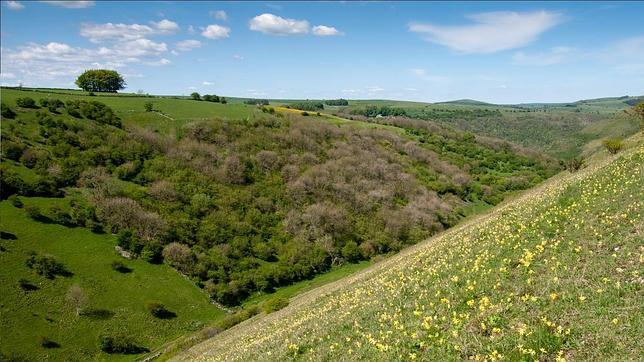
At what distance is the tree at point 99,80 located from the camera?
15562cm

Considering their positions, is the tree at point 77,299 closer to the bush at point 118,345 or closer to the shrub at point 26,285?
the shrub at point 26,285

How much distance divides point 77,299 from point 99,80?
416ft

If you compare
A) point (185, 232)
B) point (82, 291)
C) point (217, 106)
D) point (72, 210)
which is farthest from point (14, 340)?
point (217, 106)

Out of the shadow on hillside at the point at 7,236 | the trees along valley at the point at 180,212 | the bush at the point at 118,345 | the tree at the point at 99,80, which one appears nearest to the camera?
the bush at the point at 118,345

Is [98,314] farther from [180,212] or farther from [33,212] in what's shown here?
[180,212]

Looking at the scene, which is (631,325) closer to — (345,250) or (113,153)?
(345,250)

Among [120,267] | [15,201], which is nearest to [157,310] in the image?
[120,267]

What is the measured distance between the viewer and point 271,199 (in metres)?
100

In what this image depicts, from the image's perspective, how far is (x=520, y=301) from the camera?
479 inches

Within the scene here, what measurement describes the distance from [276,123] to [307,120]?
46.8 feet

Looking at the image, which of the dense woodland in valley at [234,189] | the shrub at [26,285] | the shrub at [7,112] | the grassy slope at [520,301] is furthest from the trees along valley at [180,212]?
the grassy slope at [520,301]

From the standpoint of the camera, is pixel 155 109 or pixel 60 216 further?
pixel 155 109

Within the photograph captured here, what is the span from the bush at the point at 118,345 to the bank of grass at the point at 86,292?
2.86 ft

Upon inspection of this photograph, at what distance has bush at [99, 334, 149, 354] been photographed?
168 ft
